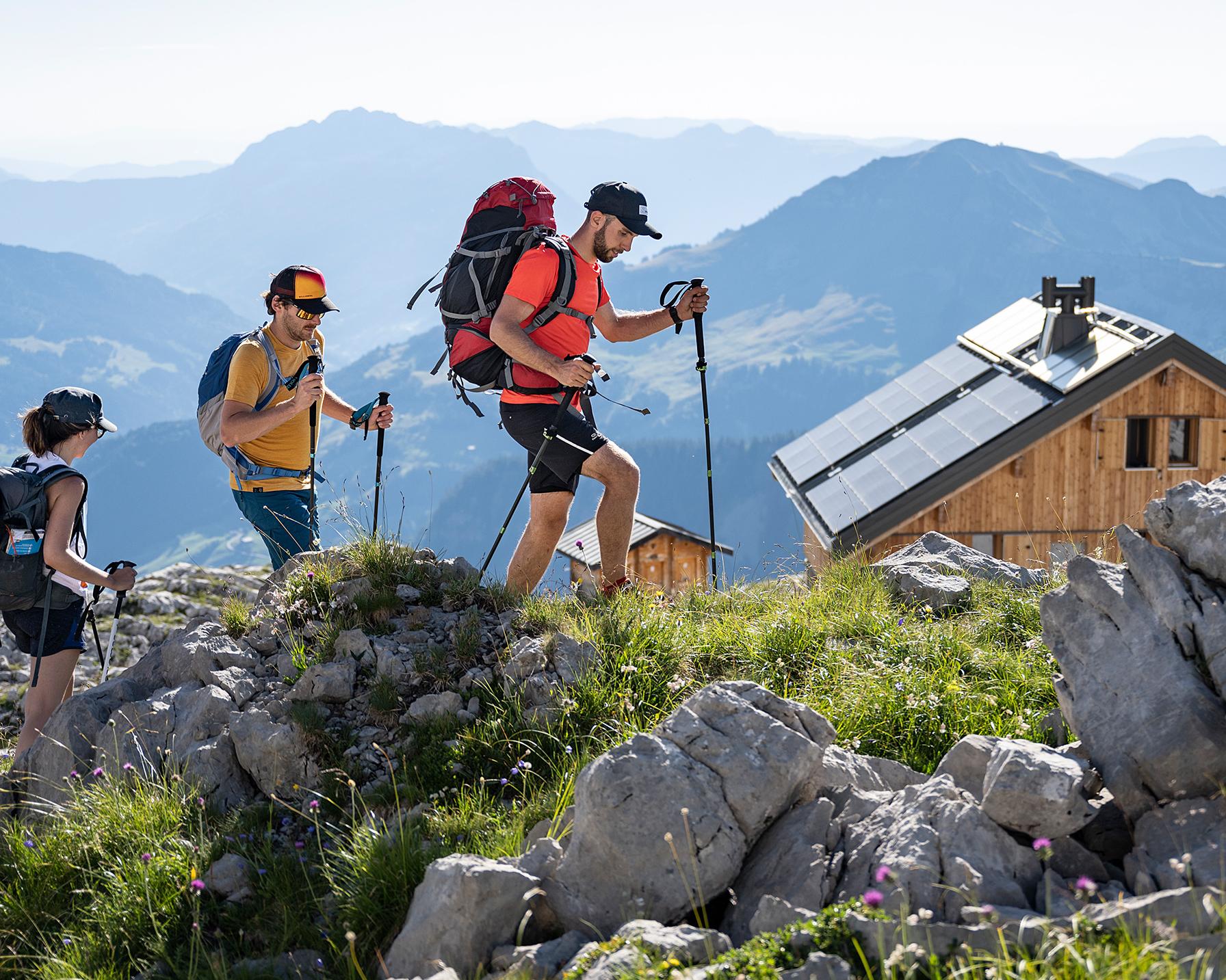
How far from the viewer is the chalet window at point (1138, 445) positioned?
933 inches

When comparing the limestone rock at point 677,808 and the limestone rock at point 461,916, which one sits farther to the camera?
the limestone rock at point 677,808

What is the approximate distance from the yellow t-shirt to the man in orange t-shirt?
1.36 metres

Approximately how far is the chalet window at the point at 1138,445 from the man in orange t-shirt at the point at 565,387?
20180 mm

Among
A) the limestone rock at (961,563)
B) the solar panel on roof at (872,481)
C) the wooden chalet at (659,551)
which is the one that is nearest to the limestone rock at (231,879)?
the limestone rock at (961,563)

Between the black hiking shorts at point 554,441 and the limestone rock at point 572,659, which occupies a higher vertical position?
the black hiking shorts at point 554,441

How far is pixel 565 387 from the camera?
6492 millimetres

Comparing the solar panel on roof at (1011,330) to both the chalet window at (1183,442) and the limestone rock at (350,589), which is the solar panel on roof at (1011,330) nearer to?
the chalet window at (1183,442)

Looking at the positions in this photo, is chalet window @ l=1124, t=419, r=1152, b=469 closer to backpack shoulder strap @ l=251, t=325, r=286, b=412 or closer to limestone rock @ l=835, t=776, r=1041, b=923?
backpack shoulder strap @ l=251, t=325, r=286, b=412

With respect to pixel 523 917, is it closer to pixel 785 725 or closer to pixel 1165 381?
pixel 785 725

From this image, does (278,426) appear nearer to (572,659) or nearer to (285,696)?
(285,696)

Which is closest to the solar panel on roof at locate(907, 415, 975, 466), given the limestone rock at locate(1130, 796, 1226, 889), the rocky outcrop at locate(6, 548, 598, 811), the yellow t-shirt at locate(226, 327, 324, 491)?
the yellow t-shirt at locate(226, 327, 324, 491)

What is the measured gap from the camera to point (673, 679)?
5645mm

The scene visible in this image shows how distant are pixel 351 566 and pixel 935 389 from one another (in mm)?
20297

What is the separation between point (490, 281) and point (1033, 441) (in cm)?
1717
